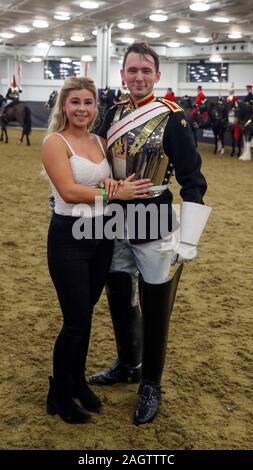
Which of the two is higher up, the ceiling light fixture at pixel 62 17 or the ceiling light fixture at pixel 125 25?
the ceiling light fixture at pixel 62 17

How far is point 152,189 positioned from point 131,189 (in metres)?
0.12

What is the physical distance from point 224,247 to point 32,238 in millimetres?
1941

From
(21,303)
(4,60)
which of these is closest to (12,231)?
(21,303)

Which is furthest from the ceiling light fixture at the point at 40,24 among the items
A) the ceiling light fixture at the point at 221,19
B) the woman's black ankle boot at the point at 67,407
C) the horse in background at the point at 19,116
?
the woman's black ankle boot at the point at 67,407

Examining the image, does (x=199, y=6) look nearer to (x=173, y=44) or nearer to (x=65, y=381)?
(x=173, y=44)

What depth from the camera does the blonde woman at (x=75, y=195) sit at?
1957mm

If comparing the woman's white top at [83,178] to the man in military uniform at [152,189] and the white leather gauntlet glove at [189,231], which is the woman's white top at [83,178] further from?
the white leather gauntlet glove at [189,231]

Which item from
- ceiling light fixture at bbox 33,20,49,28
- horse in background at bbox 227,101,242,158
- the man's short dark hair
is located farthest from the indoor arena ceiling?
the man's short dark hair

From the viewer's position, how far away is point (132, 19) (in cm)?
1433

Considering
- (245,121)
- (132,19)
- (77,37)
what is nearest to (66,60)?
(77,37)

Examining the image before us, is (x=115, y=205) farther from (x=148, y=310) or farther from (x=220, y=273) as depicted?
(x=220, y=273)

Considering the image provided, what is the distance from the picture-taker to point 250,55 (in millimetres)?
19422

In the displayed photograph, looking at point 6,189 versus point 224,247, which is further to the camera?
point 6,189

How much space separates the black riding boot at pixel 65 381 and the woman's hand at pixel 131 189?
573 mm
